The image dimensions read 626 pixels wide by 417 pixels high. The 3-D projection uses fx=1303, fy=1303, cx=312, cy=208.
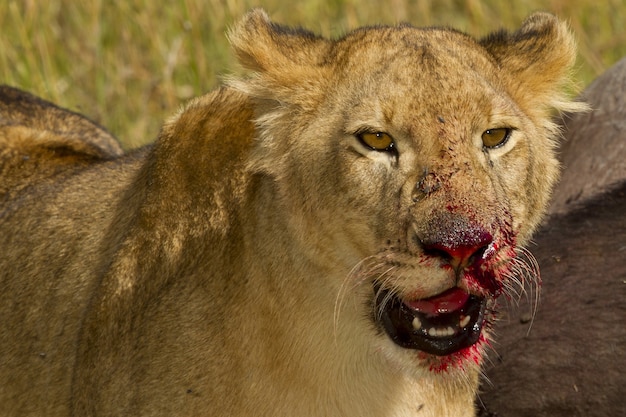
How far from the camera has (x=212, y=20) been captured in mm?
7074

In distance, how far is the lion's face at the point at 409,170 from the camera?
2.99 meters

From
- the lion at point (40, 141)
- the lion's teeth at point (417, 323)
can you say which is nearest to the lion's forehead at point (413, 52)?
the lion's teeth at point (417, 323)

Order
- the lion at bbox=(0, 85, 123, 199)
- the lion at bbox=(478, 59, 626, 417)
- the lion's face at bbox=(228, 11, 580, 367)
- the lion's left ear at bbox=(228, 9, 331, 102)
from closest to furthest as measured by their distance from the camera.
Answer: the lion's face at bbox=(228, 11, 580, 367), the lion's left ear at bbox=(228, 9, 331, 102), the lion at bbox=(478, 59, 626, 417), the lion at bbox=(0, 85, 123, 199)

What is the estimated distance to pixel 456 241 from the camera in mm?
2861

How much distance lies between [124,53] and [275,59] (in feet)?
13.1

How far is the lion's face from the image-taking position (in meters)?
2.99

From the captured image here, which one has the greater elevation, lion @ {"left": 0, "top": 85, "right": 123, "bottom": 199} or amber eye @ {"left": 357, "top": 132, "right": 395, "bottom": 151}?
lion @ {"left": 0, "top": 85, "right": 123, "bottom": 199}

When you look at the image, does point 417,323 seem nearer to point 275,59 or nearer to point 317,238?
point 317,238

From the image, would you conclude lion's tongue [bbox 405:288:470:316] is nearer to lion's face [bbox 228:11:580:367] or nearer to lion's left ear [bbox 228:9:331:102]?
lion's face [bbox 228:11:580:367]

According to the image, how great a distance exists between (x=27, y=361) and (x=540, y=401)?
1636 millimetres

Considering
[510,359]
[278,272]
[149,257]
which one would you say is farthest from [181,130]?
[510,359]

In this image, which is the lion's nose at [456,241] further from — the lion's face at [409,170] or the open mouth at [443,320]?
the open mouth at [443,320]

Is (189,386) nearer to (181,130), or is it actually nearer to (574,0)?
(181,130)

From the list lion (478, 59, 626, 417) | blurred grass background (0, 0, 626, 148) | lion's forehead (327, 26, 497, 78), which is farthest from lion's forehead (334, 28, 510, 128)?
blurred grass background (0, 0, 626, 148)
